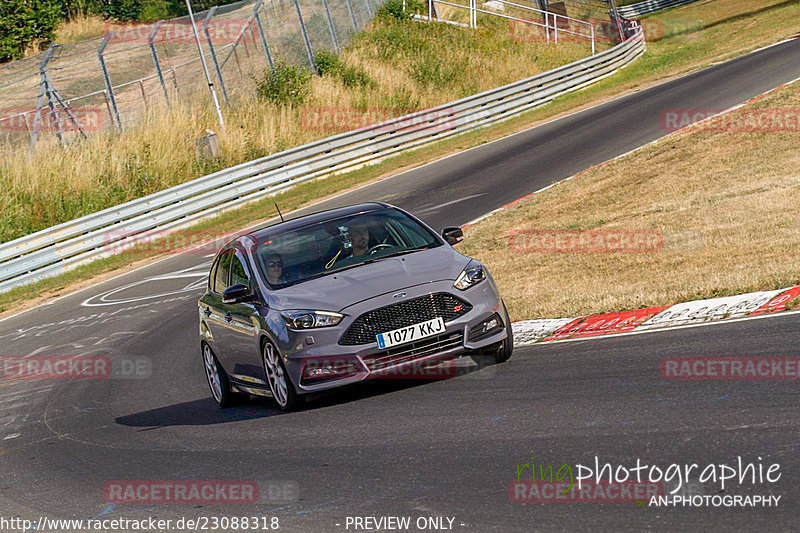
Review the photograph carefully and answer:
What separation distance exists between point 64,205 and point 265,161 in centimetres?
544

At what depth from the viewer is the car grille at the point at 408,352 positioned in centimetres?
852

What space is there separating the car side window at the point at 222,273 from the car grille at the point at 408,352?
2.50 meters

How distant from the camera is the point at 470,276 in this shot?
29.6ft

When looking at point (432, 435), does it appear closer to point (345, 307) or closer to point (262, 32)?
point (345, 307)

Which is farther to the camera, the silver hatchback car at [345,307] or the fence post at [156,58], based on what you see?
the fence post at [156,58]

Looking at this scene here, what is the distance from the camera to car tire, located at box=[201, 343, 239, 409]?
10.3m

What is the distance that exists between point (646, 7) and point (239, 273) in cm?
7371

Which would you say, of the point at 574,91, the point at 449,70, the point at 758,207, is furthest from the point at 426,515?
the point at 449,70

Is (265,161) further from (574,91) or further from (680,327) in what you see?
(680,327)

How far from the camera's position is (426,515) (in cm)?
565
